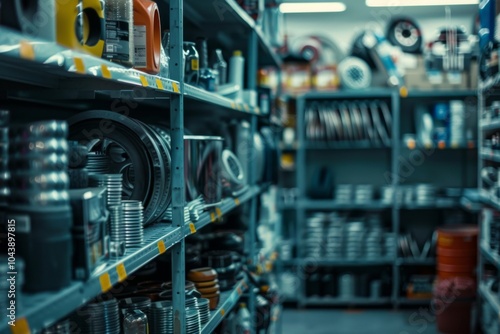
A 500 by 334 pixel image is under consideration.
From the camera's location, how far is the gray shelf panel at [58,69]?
1.13 metres

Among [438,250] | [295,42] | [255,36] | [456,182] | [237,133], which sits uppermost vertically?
[295,42]

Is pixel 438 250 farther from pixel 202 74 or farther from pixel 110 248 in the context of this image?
pixel 110 248

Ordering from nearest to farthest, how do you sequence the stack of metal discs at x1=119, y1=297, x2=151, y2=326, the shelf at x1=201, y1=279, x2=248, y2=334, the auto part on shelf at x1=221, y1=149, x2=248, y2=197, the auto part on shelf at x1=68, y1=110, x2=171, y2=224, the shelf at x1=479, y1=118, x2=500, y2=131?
the auto part on shelf at x1=68, y1=110, x2=171, y2=224, the stack of metal discs at x1=119, y1=297, x2=151, y2=326, the shelf at x1=201, y1=279, x2=248, y2=334, the auto part on shelf at x1=221, y1=149, x2=248, y2=197, the shelf at x1=479, y1=118, x2=500, y2=131

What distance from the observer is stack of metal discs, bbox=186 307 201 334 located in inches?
90.3

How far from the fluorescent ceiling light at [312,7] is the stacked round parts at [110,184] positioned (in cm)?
466

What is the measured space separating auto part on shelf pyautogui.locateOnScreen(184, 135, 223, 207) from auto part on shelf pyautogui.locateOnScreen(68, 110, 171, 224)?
7.4 inches

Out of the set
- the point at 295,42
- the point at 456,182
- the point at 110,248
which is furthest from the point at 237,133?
the point at 456,182

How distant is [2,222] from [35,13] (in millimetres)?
458

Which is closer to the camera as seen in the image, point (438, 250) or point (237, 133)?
point (237, 133)

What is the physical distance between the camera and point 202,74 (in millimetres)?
2773

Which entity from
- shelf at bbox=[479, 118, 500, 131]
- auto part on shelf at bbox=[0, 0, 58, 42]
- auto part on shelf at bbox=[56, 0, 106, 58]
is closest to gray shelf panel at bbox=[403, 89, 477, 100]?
shelf at bbox=[479, 118, 500, 131]

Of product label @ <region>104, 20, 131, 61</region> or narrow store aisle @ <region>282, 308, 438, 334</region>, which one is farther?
narrow store aisle @ <region>282, 308, 438, 334</region>

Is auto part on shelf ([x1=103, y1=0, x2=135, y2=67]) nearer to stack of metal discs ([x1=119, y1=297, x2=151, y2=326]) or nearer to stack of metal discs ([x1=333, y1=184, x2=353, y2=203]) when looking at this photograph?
stack of metal discs ([x1=119, y1=297, x2=151, y2=326])

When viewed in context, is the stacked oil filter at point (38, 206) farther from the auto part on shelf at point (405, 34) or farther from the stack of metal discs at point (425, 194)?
the auto part on shelf at point (405, 34)
